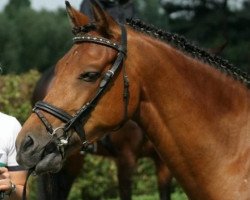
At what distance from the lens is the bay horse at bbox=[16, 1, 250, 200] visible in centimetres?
337

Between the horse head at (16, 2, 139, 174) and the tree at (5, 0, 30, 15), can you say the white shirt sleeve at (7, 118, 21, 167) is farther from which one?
the tree at (5, 0, 30, 15)

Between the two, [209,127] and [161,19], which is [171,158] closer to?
[209,127]

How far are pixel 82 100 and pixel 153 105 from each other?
1.35ft

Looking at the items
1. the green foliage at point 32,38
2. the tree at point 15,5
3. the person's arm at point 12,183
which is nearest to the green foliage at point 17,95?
the person's arm at point 12,183

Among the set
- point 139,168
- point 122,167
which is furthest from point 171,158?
point 139,168

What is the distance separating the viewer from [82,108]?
3.38 meters

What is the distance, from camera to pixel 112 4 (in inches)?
303

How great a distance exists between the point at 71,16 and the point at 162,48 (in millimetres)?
535

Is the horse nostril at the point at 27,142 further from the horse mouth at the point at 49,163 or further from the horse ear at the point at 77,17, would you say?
the horse ear at the point at 77,17

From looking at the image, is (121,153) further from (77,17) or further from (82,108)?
(82,108)

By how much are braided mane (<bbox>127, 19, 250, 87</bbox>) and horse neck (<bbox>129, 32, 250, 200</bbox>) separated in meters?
0.08

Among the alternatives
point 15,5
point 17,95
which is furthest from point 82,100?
point 15,5

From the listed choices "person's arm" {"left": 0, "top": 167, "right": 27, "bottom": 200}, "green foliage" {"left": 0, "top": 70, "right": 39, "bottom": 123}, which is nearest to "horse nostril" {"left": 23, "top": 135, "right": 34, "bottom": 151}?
"person's arm" {"left": 0, "top": 167, "right": 27, "bottom": 200}

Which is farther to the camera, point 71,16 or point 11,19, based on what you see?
point 11,19
